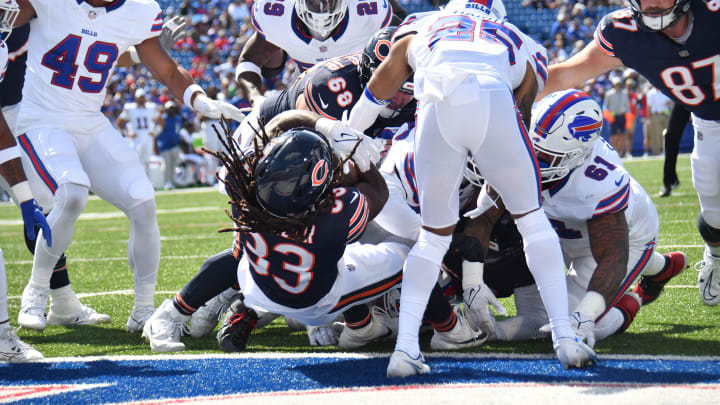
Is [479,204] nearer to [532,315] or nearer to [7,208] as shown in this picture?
[532,315]

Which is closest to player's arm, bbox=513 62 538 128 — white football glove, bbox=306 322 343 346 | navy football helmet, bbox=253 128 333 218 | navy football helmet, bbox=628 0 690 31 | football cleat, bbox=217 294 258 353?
navy football helmet, bbox=628 0 690 31

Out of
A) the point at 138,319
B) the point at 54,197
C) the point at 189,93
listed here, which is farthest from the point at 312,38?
the point at 138,319

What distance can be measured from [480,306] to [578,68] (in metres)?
1.26

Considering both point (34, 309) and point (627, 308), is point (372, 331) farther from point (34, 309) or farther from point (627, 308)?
point (34, 309)

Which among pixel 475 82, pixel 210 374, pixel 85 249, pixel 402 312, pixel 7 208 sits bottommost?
pixel 7 208

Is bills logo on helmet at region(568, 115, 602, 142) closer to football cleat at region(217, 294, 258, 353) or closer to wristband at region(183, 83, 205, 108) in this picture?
football cleat at region(217, 294, 258, 353)

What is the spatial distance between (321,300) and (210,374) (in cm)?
49

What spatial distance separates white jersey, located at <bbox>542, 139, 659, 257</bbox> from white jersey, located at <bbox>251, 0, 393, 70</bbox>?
6.48 ft

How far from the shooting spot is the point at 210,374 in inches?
120

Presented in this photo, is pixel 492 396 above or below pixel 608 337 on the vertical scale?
above

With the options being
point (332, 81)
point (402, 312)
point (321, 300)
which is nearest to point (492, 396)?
point (402, 312)

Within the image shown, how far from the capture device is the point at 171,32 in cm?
504

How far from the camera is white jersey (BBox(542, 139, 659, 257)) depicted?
137 inches

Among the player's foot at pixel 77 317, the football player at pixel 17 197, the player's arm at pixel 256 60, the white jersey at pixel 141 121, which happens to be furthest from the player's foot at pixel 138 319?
the white jersey at pixel 141 121
